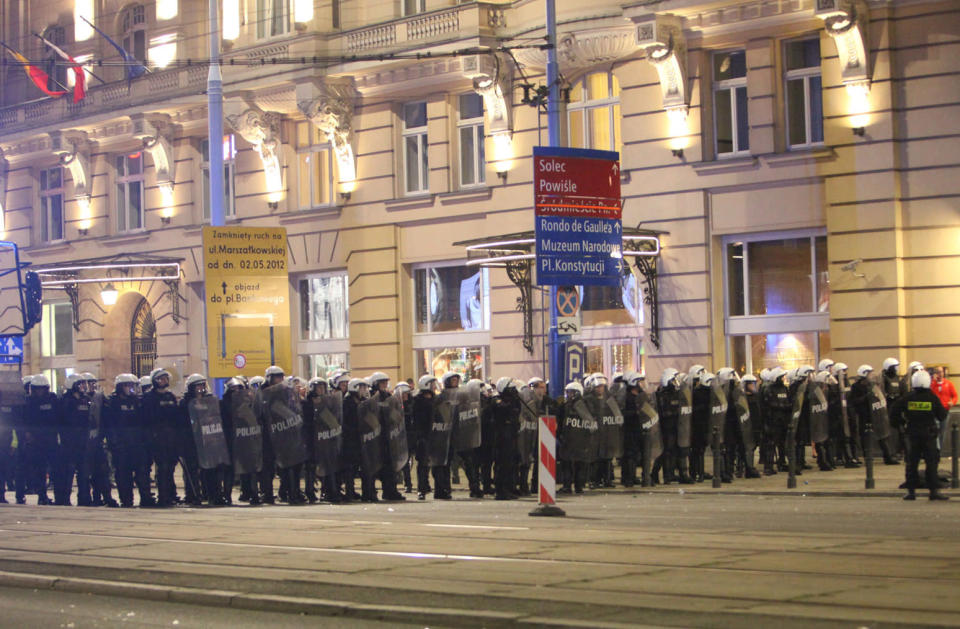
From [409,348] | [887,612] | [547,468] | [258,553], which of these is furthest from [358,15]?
[887,612]

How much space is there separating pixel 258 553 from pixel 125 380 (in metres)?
9.48

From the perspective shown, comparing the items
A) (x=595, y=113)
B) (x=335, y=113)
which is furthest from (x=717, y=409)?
(x=335, y=113)

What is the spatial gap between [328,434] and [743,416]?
6898mm

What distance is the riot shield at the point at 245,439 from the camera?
22047 mm

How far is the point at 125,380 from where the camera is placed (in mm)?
22688

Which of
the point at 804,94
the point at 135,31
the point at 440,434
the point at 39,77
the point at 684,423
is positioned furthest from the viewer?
the point at 135,31

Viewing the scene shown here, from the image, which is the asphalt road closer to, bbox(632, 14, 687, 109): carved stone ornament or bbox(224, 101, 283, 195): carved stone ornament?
bbox(632, 14, 687, 109): carved stone ornament

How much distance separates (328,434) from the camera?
22.3m

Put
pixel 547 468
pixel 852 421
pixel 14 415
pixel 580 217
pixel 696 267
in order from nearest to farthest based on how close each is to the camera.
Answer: pixel 547 468 → pixel 580 217 → pixel 14 415 → pixel 852 421 → pixel 696 267

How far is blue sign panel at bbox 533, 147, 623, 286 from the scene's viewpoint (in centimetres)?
2180

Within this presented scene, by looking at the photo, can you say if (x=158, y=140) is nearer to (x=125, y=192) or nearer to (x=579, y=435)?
(x=125, y=192)

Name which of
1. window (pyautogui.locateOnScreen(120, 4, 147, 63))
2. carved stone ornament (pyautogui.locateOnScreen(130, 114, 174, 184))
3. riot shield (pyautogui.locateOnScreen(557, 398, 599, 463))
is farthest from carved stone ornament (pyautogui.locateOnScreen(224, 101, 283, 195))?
riot shield (pyautogui.locateOnScreen(557, 398, 599, 463))

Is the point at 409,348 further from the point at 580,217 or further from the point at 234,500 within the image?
the point at 580,217

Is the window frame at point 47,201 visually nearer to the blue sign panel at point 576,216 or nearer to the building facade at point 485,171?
the building facade at point 485,171
